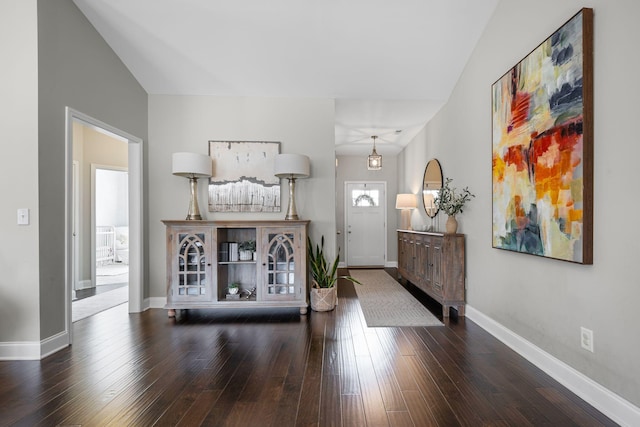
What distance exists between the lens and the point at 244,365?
2340 millimetres

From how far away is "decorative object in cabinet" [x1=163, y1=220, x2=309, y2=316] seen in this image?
138 inches

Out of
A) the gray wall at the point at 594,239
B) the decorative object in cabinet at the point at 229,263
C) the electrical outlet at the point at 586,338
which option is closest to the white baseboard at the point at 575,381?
the gray wall at the point at 594,239

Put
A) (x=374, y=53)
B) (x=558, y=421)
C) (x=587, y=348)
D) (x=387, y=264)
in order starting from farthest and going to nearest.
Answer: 1. (x=387, y=264)
2. (x=374, y=53)
3. (x=587, y=348)
4. (x=558, y=421)

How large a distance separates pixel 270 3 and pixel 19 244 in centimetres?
278

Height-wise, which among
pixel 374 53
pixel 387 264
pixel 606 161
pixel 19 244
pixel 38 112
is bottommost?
pixel 387 264

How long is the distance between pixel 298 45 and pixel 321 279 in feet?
8.18

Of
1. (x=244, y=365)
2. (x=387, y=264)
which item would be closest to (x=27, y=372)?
(x=244, y=365)

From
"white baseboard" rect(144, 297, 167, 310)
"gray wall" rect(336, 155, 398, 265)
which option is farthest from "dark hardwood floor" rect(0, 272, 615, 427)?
"gray wall" rect(336, 155, 398, 265)

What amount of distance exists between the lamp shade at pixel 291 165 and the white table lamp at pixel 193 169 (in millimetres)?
790

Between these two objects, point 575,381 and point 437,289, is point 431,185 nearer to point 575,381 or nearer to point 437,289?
point 437,289

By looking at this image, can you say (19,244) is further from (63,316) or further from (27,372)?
(27,372)

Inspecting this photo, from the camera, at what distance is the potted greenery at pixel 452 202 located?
3.58 meters

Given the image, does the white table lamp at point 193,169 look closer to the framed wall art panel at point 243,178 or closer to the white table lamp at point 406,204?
the framed wall art panel at point 243,178

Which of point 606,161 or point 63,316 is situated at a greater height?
point 606,161
